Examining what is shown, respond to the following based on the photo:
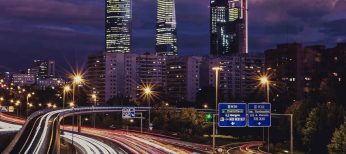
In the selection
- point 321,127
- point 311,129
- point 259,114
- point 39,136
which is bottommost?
point 39,136

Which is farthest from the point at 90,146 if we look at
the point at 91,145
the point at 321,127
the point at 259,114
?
the point at 259,114

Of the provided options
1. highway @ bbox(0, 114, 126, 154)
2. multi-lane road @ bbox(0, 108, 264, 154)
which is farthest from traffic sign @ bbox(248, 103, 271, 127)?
highway @ bbox(0, 114, 126, 154)

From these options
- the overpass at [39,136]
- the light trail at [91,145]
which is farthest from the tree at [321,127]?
the overpass at [39,136]

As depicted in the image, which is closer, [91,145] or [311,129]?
[311,129]

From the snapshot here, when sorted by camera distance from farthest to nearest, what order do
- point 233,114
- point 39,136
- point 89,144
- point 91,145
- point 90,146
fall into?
1. point 89,144
2. point 91,145
3. point 90,146
4. point 39,136
5. point 233,114

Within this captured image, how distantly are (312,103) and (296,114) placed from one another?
4.01 meters

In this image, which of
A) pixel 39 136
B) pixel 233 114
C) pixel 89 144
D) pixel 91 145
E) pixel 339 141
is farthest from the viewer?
pixel 89 144

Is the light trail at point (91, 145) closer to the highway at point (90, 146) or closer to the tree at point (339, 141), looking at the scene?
the highway at point (90, 146)

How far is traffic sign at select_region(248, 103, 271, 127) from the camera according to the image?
197 ft

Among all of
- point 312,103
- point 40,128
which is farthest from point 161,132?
point 312,103

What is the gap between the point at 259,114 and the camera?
6044cm

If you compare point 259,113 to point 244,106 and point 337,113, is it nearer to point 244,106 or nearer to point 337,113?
point 244,106

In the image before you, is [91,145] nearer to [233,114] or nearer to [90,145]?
Result: [90,145]

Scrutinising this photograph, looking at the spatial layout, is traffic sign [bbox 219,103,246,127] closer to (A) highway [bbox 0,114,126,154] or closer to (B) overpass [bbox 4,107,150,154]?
(B) overpass [bbox 4,107,150,154]
